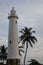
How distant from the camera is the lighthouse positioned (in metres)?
40.2

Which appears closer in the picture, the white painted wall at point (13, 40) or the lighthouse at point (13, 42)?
the lighthouse at point (13, 42)

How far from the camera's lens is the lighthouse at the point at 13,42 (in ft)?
132

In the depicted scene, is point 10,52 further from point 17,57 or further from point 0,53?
point 0,53

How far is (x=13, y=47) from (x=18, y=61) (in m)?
2.97

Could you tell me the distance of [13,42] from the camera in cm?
4078

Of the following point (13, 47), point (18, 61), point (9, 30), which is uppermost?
point (9, 30)

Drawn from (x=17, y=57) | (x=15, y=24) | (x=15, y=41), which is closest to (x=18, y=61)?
(x=17, y=57)

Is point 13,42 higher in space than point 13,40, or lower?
lower

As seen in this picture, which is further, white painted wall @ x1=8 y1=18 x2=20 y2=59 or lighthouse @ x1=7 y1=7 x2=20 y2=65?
white painted wall @ x1=8 y1=18 x2=20 y2=59

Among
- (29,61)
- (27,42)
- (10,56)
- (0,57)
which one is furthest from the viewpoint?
(0,57)

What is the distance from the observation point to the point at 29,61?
55938 millimetres

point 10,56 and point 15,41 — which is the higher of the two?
point 15,41

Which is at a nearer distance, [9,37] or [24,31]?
[9,37]

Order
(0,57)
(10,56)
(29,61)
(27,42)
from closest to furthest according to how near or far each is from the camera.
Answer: (10,56) → (27,42) → (29,61) → (0,57)
